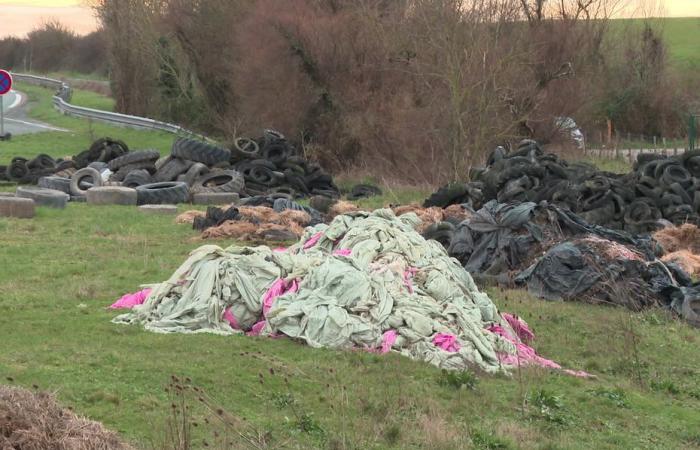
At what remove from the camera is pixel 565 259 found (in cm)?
1487

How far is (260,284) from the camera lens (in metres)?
11.1

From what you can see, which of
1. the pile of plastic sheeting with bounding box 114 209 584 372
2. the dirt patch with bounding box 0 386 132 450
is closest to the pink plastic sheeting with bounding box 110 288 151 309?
the pile of plastic sheeting with bounding box 114 209 584 372

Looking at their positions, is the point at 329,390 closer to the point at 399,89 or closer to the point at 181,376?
the point at 181,376

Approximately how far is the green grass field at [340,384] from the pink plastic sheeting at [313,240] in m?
2.20

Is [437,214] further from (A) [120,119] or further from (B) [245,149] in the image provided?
(A) [120,119]

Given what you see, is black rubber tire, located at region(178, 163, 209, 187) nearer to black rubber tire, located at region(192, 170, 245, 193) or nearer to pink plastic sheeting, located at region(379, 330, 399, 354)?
black rubber tire, located at region(192, 170, 245, 193)

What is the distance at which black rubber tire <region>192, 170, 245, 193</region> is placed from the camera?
982 inches

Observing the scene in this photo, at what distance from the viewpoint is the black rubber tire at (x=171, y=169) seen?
85.0ft

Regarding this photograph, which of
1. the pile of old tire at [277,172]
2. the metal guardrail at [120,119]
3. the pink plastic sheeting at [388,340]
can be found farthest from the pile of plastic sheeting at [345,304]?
the metal guardrail at [120,119]

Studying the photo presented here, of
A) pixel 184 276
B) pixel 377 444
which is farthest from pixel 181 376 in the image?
pixel 184 276

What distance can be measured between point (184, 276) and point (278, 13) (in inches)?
1039

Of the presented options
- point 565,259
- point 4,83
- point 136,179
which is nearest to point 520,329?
point 565,259

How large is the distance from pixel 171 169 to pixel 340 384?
1799 centimetres

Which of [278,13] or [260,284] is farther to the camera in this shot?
[278,13]
